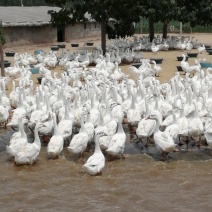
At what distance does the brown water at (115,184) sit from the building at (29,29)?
24.6 meters

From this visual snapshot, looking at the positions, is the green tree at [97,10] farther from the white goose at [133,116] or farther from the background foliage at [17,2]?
the background foliage at [17,2]

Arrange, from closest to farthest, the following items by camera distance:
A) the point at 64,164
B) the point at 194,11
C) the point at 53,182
Result: the point at 53,182
the point at 64,164
the point at 194,11

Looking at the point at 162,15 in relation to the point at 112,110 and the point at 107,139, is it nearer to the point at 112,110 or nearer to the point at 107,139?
the point at 112,110

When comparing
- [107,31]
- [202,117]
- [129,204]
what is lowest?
[129,204]

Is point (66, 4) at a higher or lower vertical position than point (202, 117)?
higher

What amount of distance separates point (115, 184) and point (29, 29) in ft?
94.2

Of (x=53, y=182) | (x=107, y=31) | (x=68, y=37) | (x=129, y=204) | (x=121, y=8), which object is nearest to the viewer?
(x=129, y=204)

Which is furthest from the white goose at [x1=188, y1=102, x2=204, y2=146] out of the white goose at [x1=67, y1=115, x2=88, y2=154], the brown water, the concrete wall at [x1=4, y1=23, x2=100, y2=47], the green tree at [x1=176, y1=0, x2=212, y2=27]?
the concrete wall at [x1=4, y1=23, x2=100, y2=47]

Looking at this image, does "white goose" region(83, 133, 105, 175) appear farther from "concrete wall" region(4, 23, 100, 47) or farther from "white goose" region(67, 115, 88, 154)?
"concrete wall" region(4, 23, 100, 47)

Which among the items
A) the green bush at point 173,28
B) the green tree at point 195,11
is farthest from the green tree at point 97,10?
the green bush at point 173,28

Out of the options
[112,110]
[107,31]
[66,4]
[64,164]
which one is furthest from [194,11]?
[64,164]

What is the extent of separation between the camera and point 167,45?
31188 millimetres

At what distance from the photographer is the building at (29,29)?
34562 mm

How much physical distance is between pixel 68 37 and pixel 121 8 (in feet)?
56.5
